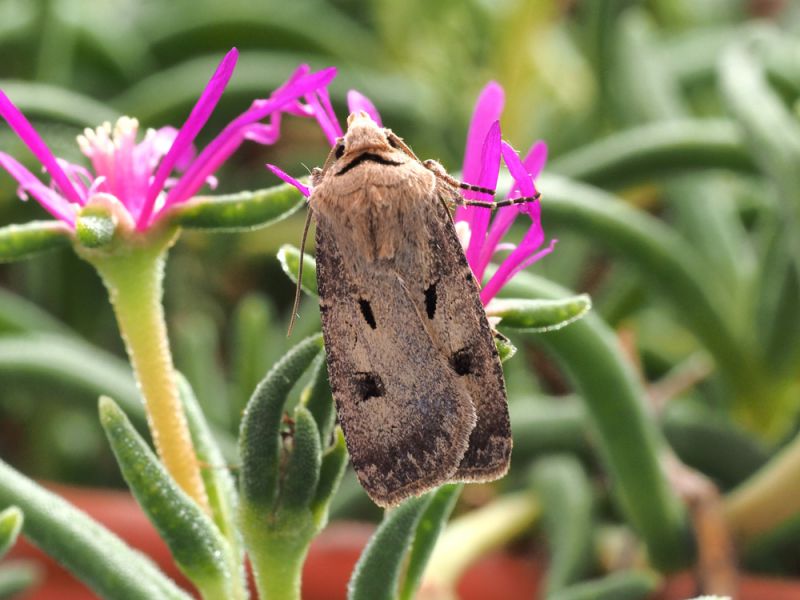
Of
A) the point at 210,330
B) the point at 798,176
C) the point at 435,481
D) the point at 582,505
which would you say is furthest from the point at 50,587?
the point at 798,176

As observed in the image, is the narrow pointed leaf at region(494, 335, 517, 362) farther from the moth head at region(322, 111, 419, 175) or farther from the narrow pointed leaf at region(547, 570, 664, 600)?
the narrow pointed leaf at region(547, 570, 664, 600)

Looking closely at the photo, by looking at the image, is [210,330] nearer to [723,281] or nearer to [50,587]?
[50,587]

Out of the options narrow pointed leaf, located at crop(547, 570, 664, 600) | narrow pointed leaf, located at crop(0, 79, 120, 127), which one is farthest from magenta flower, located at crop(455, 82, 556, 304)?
narrow pointed leaf, located at crop(0, 79, 120, 127)

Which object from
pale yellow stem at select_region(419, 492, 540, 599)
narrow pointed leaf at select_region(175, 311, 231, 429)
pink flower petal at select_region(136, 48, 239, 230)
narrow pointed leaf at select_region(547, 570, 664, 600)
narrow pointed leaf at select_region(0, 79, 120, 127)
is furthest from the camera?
narrow pointed leaf at select_region(175, 311, 231, 429)

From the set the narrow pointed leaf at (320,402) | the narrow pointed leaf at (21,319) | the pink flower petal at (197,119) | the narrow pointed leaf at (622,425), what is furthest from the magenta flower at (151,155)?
the narrow pointed leaf at (21,319)

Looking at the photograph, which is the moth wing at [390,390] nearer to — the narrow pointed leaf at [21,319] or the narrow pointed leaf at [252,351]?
the narrow pointed leaf at [252,351]
